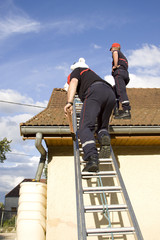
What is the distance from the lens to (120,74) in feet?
15.3

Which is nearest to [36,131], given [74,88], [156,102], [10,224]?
[74,88]

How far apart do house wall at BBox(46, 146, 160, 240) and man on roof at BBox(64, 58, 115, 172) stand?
2312mm

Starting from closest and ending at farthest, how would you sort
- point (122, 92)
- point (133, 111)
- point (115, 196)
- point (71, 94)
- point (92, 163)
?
point (92, 163) < point (71, 94) < point (122, 92) < point (115, 196) < point (133, 111)

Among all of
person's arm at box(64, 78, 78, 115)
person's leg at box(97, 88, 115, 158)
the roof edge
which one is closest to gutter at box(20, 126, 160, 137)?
the roof edge

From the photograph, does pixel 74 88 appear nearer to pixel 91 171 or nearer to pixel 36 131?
pixel 91 171

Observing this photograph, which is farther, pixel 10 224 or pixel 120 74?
pixel 10 224

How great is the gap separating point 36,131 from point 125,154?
247 centimetres

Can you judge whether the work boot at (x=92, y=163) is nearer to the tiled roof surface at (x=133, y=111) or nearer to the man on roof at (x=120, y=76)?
the man on roof at (x=120, y=76)

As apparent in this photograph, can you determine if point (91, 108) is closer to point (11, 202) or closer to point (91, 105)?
point (91, 105)

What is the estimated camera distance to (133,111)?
23.4 feet

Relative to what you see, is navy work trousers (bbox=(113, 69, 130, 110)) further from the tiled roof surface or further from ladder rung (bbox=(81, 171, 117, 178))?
ladder rung (bbox=(81, 171, 117, 178))

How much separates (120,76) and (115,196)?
2.88 m

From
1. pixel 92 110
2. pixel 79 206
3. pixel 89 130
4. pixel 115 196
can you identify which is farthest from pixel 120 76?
pixel 79 206

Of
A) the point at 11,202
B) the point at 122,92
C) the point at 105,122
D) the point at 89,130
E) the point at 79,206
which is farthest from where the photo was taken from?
the point at 11,202
